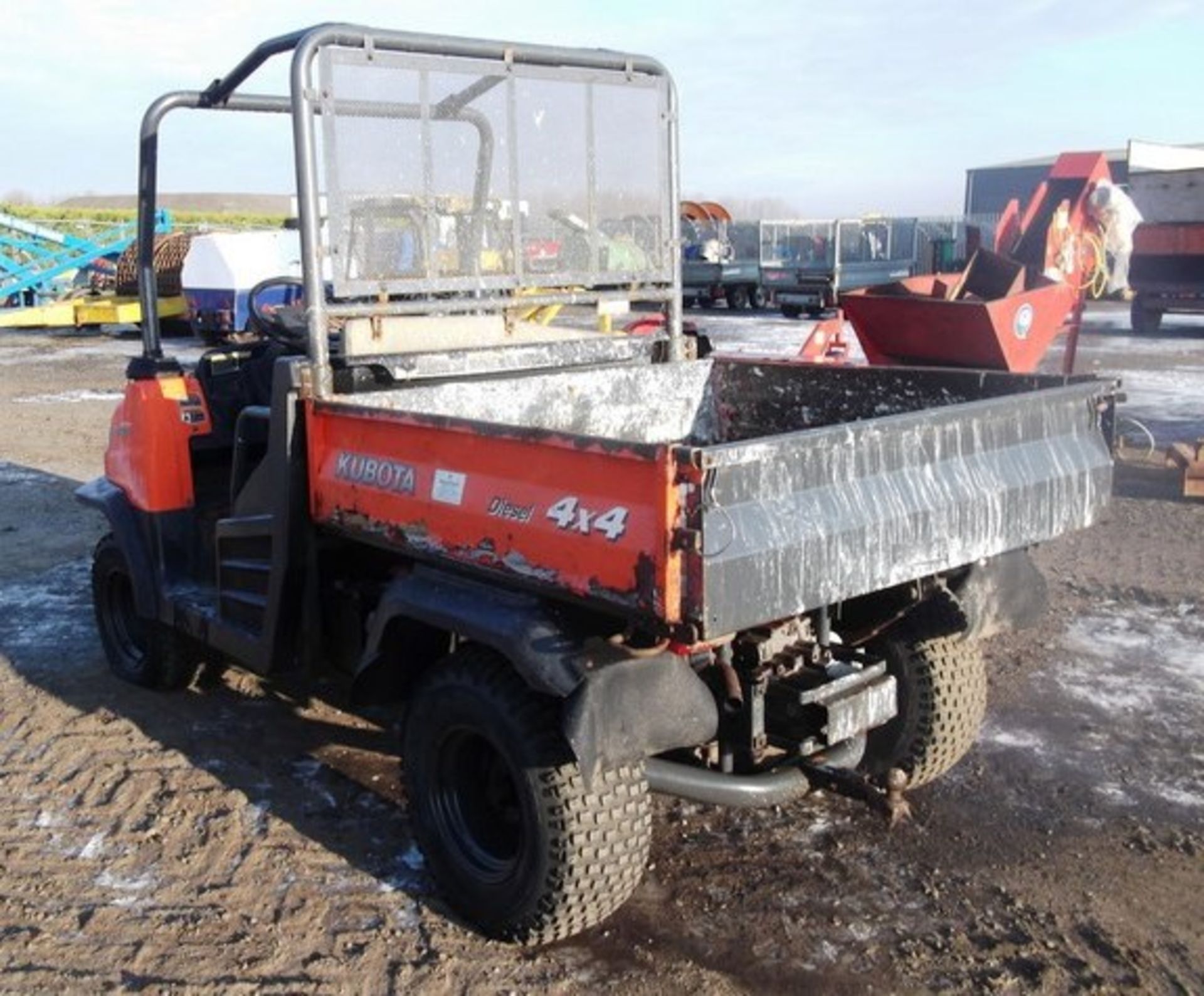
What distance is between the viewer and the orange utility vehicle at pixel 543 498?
10.0 feet

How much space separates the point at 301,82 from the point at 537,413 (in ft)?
4.56

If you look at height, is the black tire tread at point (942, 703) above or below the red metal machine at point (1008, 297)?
below

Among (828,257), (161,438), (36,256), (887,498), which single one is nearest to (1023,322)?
(887,498)

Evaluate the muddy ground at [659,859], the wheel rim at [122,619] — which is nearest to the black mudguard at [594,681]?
the muddy ground at [659,859]

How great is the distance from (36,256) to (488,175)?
24406mm

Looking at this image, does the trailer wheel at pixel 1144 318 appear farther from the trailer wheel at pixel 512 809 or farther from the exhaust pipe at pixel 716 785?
the trailer wheel at pixel 512 809

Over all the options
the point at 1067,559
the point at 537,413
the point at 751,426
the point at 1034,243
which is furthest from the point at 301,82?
the point at 1034,243

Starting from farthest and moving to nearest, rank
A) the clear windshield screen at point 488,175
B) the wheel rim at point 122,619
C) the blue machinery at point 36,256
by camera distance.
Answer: the blue machinery at point 36,256, the wheel rim at point 122,619, the clear windshield screen at point 488,175

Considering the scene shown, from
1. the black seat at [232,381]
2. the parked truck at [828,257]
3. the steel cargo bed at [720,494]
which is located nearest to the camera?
the steel cargo bed at [720,494]

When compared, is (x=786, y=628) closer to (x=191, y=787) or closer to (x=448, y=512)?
(x=448, y=512)

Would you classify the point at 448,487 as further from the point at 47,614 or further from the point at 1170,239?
the point at 1170,239

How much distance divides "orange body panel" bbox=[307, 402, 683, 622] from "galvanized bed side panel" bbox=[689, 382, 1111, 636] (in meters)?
0.12

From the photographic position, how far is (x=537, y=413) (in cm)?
457

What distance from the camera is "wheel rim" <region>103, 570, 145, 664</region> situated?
5.46 m
